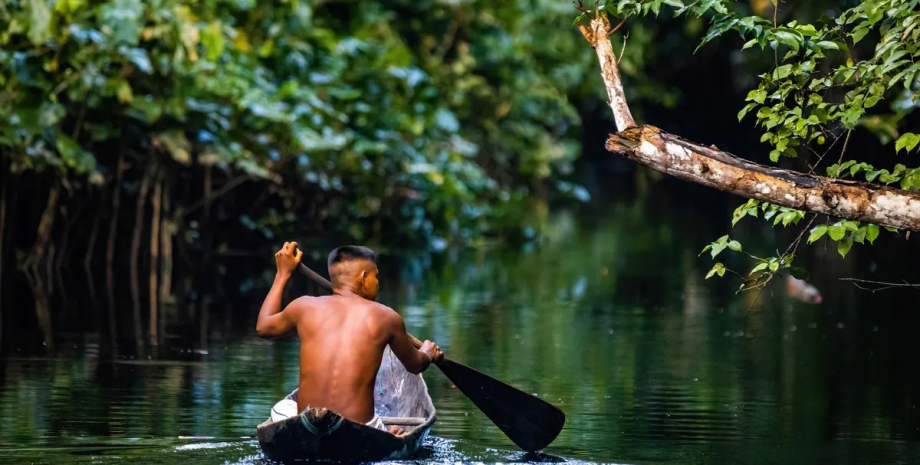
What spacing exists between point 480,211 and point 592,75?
12742 millimetres

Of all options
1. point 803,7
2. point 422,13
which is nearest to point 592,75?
point 803,7

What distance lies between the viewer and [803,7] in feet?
88.4

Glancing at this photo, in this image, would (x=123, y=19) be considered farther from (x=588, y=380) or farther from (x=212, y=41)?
(x=588, y=380)

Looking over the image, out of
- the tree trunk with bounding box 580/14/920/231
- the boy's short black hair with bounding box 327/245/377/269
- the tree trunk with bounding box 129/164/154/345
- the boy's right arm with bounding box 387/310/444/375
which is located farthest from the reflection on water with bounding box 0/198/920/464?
the tree trunk with bounding box 129/164/154/345

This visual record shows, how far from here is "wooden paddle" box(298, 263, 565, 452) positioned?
689 centimetres

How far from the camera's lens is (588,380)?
922cm

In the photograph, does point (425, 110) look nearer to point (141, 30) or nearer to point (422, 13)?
point (422, 13)

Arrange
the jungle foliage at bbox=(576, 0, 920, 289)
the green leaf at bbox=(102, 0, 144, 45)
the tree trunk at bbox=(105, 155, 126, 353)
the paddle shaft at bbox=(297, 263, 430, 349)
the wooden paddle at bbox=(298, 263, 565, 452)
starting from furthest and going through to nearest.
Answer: the tree trunk at bbox=(105, 155, 126, 353) < the green leaf at bbox=(102, 0, 144, 45) < the paddle shaft at bbox=(297, 263, 430, 349) < the wooden paddle at bbox=(298, 263, 565, 452) < the jungle foliage at bbox=(576, 0, 920, 289)

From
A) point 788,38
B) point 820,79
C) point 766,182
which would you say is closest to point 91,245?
point 820,79

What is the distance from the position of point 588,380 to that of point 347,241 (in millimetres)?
9854

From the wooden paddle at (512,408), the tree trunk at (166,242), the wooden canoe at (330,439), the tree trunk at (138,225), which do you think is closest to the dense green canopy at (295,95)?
the tree trunk at (138,225)

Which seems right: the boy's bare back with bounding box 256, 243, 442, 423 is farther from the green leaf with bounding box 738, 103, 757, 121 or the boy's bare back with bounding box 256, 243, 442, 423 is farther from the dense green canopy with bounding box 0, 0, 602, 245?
the dense green canopy with bounding box 0, 0, 602, 245

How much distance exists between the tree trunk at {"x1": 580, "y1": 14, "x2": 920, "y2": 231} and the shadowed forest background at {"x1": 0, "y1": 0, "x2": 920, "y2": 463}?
4.70ft

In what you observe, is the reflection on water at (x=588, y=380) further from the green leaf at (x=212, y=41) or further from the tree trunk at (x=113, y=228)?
the green leaf at (x=212, y=41)
